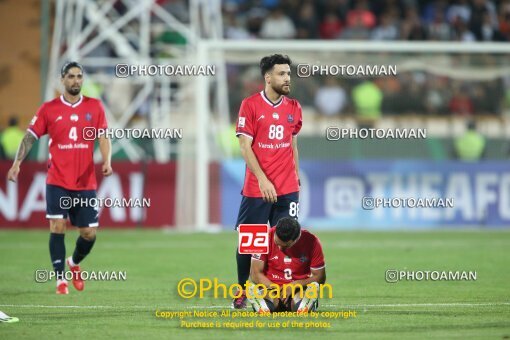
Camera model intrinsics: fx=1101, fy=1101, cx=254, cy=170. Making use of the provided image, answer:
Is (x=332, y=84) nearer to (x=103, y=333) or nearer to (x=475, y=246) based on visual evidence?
(x=475, y=246)

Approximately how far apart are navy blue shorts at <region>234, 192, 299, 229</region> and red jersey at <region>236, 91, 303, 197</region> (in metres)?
0.08

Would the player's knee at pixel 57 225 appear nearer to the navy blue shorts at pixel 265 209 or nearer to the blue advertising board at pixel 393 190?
the navy blue shorts at pixel 265 209

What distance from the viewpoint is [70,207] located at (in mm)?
14180

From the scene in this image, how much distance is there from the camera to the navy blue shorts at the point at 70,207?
1400 cm

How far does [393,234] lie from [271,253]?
12285 millimetres

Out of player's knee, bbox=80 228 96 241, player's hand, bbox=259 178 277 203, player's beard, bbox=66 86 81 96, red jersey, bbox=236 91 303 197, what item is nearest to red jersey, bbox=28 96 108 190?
player's beard, bbox=66 86 81 96

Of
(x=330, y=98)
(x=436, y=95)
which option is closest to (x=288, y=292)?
(x=330, y=98)

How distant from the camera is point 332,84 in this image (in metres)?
24.6

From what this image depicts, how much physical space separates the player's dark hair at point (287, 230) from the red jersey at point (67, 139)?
3.85 metres

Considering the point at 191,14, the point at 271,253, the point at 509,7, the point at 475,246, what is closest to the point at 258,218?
the point at 271,253

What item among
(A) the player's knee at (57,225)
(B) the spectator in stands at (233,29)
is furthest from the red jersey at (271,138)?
(B) the spectator in stands at (233,29)

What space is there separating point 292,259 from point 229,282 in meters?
3.39

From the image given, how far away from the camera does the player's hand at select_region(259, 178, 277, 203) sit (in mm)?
11945

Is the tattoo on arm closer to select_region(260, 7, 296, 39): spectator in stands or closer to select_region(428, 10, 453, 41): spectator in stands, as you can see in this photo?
select_region(260, 7, 296, 39): spectator in stands
